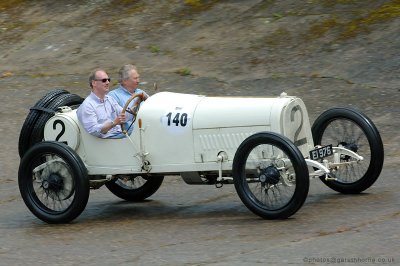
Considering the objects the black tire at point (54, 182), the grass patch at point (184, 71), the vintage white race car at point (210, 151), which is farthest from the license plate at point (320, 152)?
the grass patch at point (184, 71)

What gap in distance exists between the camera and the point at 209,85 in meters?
14.0

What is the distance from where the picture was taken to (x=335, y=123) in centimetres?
954

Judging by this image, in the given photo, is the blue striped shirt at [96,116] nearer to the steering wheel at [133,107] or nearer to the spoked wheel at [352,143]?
the steering wheel at [133,107]

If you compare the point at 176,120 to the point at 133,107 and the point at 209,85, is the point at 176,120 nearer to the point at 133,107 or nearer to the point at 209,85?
the point at 133,107

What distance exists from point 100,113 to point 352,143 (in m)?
2.55

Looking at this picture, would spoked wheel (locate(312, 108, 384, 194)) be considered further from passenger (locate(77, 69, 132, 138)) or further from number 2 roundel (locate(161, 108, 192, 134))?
passenger (locate(77, 69, 132, 138))

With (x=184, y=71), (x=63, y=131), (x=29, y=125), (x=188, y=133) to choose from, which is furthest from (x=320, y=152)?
(x=184, y=71)

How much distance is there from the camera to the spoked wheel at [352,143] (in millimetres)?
9172

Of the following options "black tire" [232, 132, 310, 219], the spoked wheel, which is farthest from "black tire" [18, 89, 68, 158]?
the spoked wheel

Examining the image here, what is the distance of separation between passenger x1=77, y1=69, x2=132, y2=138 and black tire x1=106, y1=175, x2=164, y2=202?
2.89 ft

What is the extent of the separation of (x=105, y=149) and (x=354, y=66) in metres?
5.63

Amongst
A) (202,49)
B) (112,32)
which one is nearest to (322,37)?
(202,49)

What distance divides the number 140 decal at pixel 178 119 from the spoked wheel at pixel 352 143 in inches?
60.7

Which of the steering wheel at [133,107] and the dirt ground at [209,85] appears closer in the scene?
the dirt ground at [209,85]
